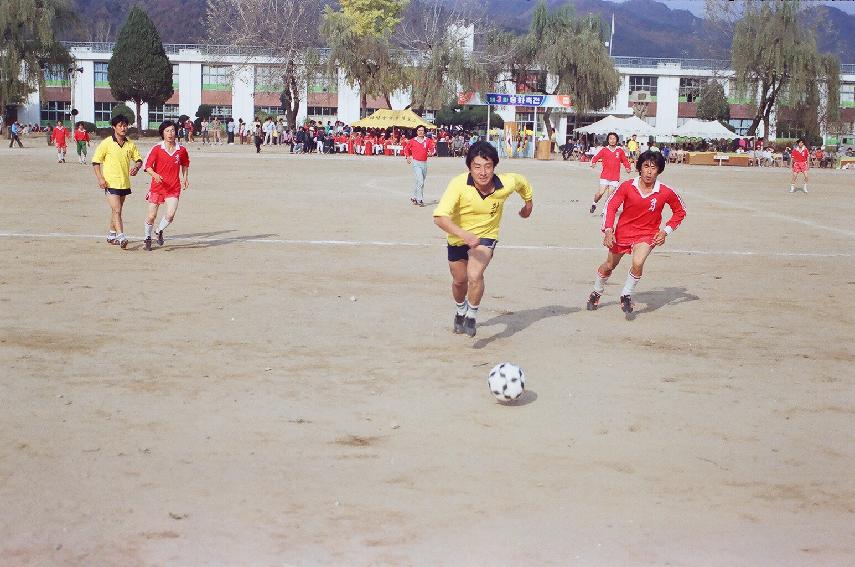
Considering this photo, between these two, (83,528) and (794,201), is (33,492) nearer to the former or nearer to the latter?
(83,528)

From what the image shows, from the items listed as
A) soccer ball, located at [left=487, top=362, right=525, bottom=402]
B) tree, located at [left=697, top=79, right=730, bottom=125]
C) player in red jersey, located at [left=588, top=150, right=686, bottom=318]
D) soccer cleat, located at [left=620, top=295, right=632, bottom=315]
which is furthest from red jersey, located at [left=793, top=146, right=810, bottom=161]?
tree, located at [left=697, top=79, right=730, bottom=125]

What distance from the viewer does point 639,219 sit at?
33.9ft

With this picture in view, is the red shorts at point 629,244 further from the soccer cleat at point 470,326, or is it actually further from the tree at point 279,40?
the tree at point 279,40

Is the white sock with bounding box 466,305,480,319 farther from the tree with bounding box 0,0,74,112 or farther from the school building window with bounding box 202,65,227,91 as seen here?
the school building window with bounding box 202,65,227,91

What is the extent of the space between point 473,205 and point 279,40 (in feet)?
219

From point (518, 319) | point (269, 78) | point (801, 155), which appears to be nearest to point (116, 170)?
point (518, 319)

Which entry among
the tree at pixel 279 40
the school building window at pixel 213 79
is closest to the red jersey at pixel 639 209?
the tree at pixel 279 40

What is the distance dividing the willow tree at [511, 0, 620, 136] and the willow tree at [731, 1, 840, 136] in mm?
10253

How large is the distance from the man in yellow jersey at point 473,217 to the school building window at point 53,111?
84.4m

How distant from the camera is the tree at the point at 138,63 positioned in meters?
69.9

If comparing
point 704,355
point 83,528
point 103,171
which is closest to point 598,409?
point 704,355

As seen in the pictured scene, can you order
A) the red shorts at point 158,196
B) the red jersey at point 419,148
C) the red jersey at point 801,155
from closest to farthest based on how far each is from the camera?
the red shorts at point 158,196, the red jersey at point 419,148, the red jersey at point 801,155

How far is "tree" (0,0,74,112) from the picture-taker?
5778 cm

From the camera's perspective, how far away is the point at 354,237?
16172mm
